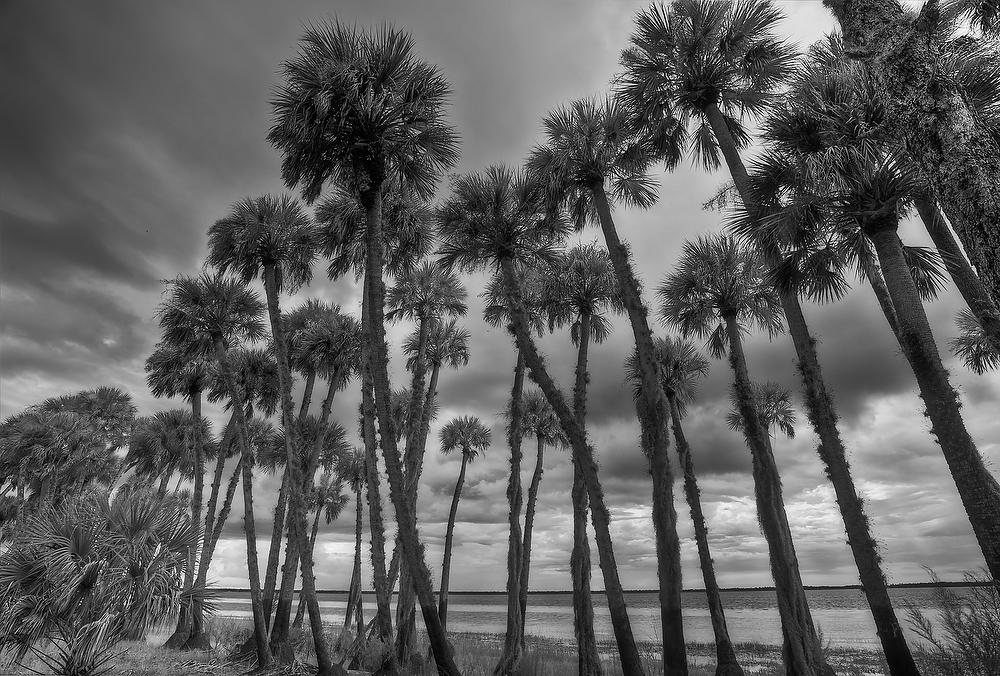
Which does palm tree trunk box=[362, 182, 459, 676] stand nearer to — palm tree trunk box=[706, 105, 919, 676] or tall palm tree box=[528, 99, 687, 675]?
tall palm tree box=[528, 99, 687, 675]

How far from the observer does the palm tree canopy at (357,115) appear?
A: 495 inches

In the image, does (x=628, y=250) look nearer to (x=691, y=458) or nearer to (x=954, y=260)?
(x=954, y=260)

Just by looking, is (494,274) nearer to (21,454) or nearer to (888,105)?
(888,105)

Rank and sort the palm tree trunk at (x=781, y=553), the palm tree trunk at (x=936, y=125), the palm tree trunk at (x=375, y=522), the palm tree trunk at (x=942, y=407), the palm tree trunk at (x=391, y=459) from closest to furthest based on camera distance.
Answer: the palm tree trunk at (x=936, y=125) < the palm tree trunk at (x=942, y=407) < the palm tree trunk at (x=391, y=459) < the palm tree trunk at (x=781, y=553) < the palm tree trunk at (x=375, y=522)

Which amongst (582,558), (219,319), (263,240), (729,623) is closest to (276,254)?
(263,240)

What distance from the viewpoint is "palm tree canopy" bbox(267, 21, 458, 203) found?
12578 millimetres

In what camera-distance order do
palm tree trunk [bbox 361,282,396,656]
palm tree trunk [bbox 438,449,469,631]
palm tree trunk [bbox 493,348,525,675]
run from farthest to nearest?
palm tree trunk [bbox 438,449,469,631], palm tree trunk [bbox 493,348,525,675], palm tree trunk [bbox 361,282,396,656]

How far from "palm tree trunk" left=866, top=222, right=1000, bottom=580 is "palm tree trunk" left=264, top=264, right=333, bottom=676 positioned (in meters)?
14.5

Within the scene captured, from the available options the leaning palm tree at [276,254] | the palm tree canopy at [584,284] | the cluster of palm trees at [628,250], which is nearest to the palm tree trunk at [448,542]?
the cluster of palm trees at [628,250]

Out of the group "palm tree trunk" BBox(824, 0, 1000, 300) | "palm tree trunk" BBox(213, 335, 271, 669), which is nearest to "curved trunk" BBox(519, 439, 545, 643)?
"palm tree trunk" BBox(213, 335, 271, 669)

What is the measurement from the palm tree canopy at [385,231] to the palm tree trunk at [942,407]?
1247cm

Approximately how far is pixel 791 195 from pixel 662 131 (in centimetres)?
519

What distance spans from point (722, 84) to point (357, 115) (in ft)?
31.4

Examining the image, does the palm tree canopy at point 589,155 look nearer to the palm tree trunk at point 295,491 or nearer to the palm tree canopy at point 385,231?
the palm tree canopy at point 385,231
